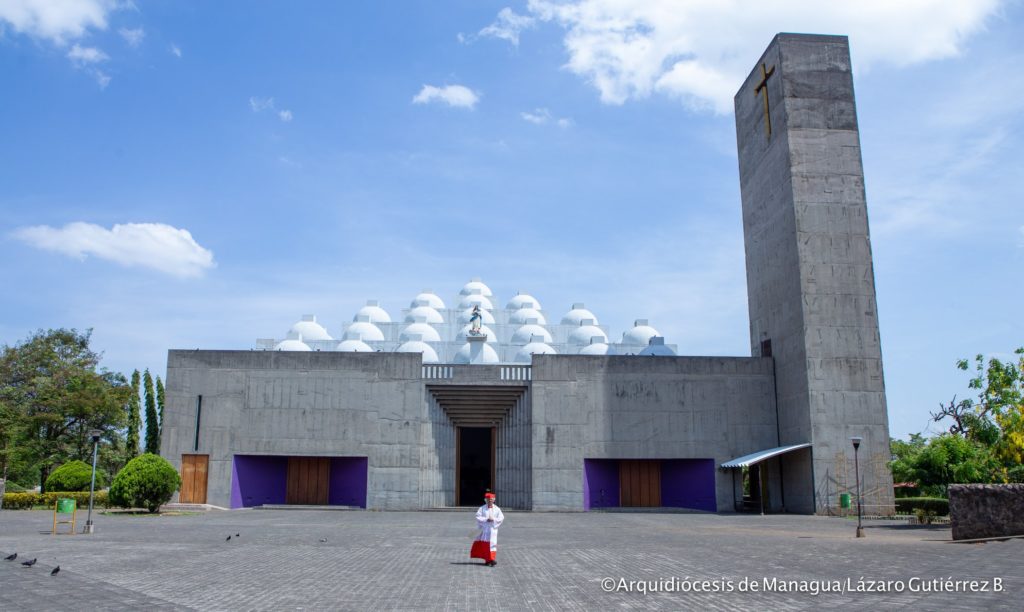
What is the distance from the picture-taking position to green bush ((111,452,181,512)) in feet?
80.5

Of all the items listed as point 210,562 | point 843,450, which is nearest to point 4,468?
point 210,562

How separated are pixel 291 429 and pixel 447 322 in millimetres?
22511

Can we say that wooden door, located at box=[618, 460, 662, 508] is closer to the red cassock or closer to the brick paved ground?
the brick paved ground

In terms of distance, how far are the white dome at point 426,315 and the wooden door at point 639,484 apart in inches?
894

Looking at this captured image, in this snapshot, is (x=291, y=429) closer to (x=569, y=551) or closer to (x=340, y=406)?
(x=340, y=406)

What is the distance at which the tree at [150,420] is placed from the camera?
41.8 m

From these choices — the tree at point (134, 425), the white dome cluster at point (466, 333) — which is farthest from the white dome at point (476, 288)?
the tree at point (134, 425)

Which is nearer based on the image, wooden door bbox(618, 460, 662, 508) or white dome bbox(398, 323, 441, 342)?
wooden door bbox(618, 460, 662, 508)

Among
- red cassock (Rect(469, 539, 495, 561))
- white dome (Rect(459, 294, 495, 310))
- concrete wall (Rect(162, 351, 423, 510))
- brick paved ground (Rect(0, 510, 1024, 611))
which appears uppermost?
white dome (Rect(459, 294, 495, 310))

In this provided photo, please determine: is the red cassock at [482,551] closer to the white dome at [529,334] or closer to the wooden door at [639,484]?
the wooden door at [639,484]

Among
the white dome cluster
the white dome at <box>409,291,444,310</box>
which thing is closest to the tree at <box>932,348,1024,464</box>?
the white dome cluster

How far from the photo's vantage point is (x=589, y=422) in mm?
29703

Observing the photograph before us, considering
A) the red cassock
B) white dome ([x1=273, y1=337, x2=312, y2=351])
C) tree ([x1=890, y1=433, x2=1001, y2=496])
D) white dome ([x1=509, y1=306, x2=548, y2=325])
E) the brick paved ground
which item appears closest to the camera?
the brick paved ground

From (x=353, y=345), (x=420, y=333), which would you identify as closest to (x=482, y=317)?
(x=420, y=333)
